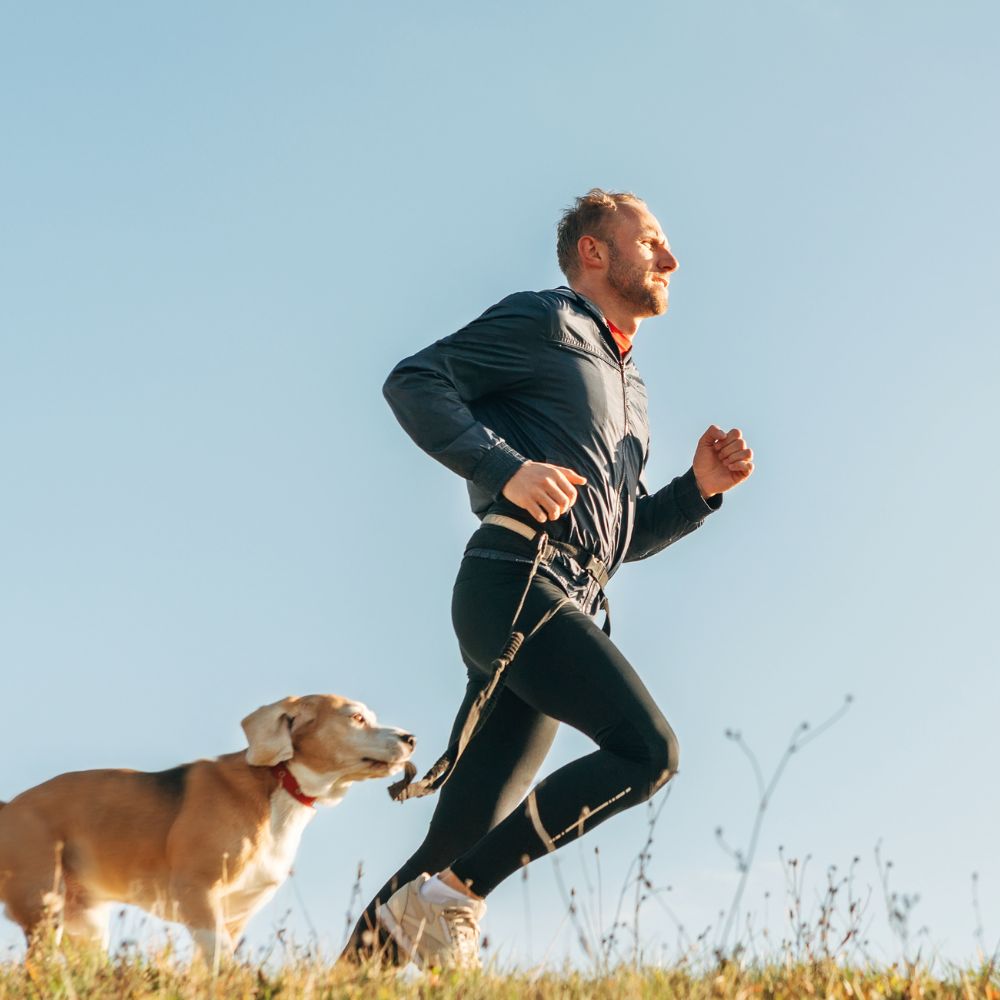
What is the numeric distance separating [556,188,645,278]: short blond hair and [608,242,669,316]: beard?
0.12 m

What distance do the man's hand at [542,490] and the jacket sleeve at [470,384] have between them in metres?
0.05

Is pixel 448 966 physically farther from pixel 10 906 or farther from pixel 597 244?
pixel 597 244

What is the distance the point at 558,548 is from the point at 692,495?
103 centimetres

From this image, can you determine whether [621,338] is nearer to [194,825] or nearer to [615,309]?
[615,309]

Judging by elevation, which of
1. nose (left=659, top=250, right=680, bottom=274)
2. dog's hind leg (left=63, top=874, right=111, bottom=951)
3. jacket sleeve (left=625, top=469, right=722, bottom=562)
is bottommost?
dog's hind leg (left=63, top=874, right=111, bottom=951)

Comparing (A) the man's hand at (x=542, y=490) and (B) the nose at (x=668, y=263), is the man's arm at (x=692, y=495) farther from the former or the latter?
(A) the man's hand at (x=542, y=490)

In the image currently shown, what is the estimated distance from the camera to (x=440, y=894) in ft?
14.3

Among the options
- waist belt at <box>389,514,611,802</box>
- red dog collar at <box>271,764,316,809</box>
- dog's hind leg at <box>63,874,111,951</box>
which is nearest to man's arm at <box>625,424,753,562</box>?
waist belt at <box>389,514,611,802</box>

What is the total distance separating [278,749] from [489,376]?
1951mm

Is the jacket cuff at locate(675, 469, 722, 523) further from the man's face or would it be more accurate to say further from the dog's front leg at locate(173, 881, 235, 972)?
the dog's front leg at locate(173, 881, 235, 972)

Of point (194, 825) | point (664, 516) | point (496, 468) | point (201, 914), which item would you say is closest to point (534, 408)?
point (496, 468)

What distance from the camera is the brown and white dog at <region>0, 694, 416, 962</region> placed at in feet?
17.8

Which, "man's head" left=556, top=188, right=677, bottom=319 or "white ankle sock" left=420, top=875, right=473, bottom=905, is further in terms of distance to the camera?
"man's head" left=556, top=188, right=677, bottom=319

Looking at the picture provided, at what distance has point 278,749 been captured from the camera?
578cm
